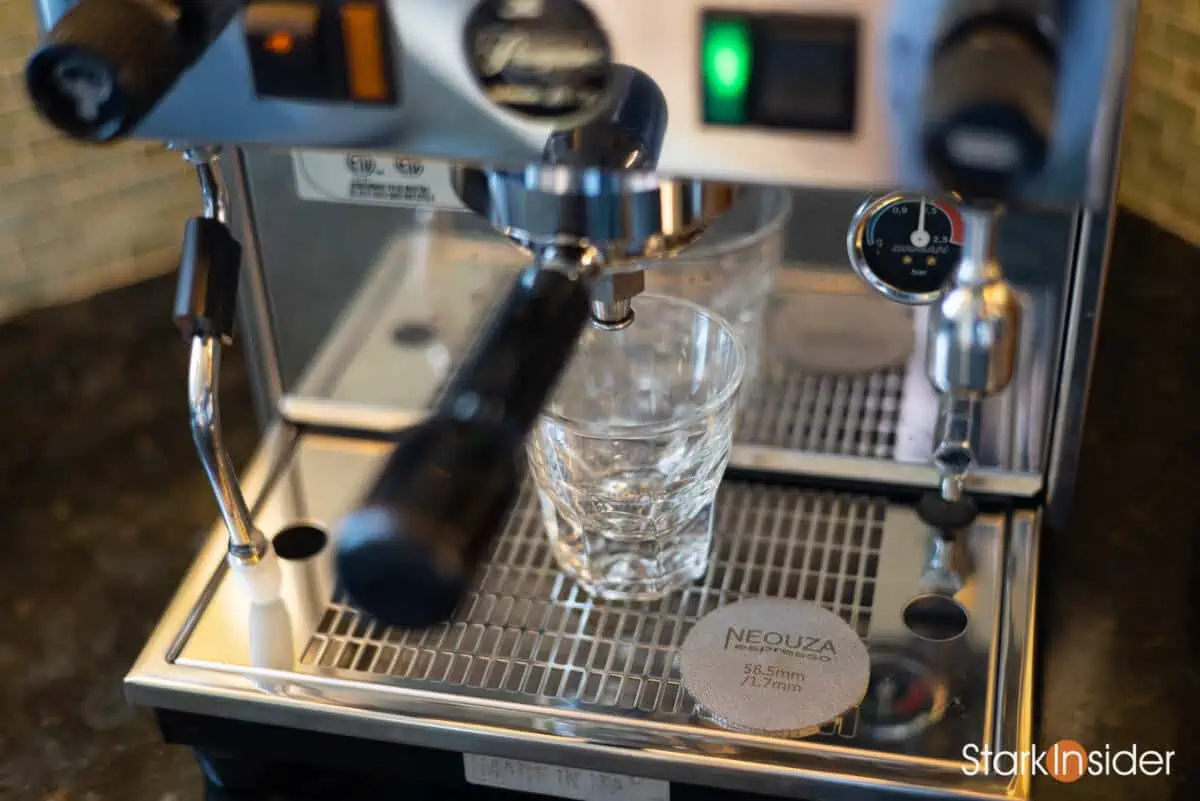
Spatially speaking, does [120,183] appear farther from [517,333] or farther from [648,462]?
[517,333]

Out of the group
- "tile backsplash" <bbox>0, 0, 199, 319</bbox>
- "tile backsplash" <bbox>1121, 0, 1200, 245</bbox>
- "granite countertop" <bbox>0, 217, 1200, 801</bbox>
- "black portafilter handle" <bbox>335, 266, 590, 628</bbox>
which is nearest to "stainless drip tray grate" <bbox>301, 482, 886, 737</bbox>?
"granite countertop" <bbox>0, 217, 1200, 801</bbox>

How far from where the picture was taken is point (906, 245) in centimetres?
60

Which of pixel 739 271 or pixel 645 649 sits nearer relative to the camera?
pixel 645 649

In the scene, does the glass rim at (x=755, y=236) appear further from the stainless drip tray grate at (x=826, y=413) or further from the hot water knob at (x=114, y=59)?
the hot water knob at (x=114, y=59)

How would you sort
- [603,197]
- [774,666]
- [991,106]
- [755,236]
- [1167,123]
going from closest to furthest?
1. [991,106]
2. [603,197]
3. [774,666]
4. [755,236]
5. [1167,123]

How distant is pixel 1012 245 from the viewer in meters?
0.64

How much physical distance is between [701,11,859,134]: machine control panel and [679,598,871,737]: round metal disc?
26 cm

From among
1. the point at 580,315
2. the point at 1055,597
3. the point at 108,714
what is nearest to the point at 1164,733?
the point at 1055,597

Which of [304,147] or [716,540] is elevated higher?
[304,147]

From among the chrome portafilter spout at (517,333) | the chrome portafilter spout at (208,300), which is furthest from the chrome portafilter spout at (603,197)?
the chrome portafilter spout at (208,300)

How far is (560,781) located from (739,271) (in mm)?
284

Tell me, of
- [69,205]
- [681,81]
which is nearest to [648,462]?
[681,81]

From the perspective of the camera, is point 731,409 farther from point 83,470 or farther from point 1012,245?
point 83,470

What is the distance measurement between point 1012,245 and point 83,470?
57 centimetres
